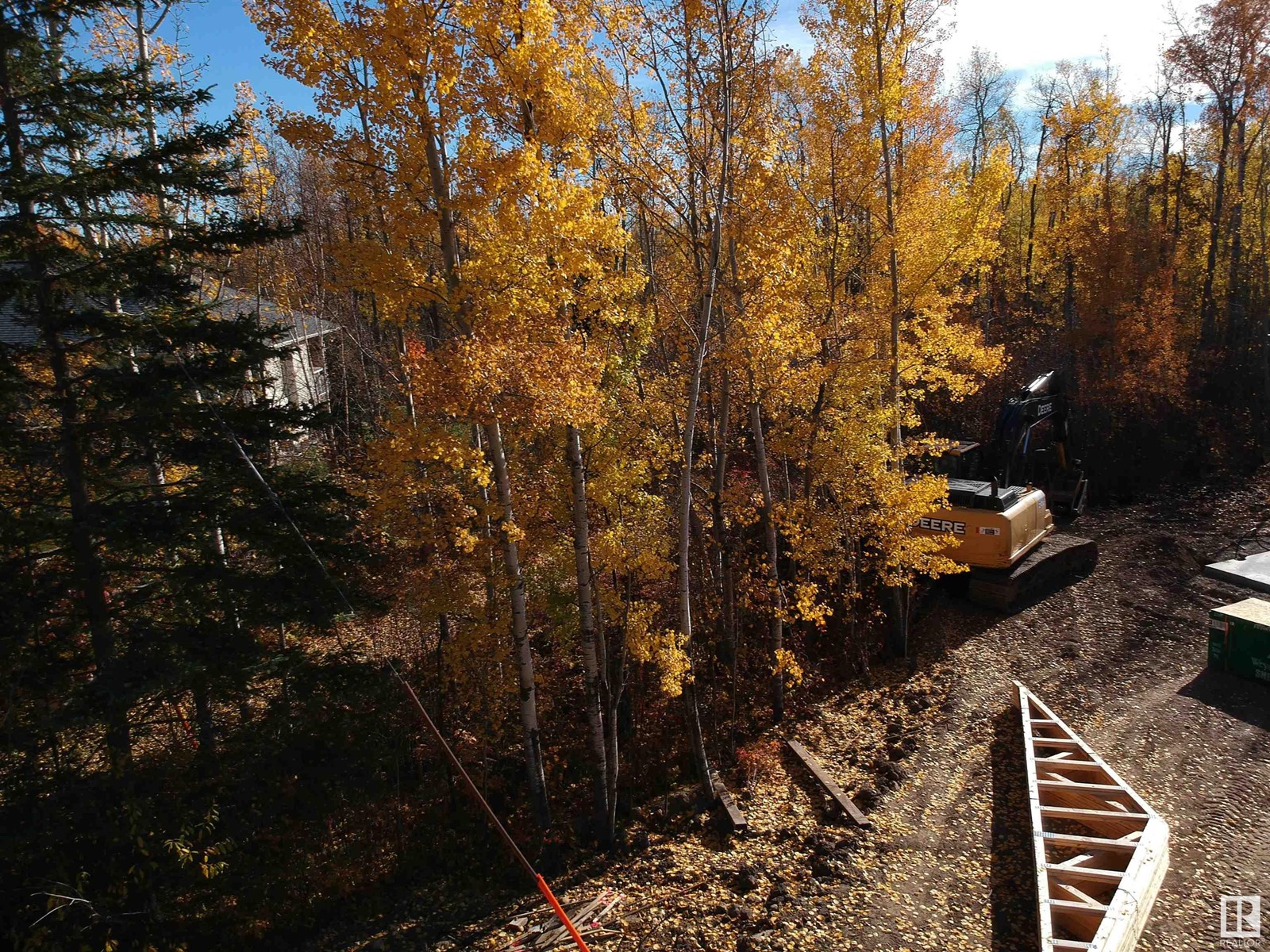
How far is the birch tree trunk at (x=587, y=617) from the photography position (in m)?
7.75

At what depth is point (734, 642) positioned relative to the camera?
1069 centimetres

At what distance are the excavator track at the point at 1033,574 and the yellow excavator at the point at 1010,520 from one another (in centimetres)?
2

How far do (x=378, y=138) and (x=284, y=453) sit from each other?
11.8m

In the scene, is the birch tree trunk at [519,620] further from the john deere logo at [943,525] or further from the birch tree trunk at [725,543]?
the john deere logo at [943,525]

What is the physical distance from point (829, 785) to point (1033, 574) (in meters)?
7.49

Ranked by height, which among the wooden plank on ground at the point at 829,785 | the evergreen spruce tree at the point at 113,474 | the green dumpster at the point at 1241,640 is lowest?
the wooden plank on ground at the point at 829,785

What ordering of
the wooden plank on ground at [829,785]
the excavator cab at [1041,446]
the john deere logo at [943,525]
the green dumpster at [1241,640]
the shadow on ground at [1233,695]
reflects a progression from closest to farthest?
1. the wooden plank on ground at [829,785]
2. the shadow on ground at [1233,695]
3. the green dumpster at [1241,640]
4. the john deere logo at [943,525]
5. the excavator cab at [1041,446]

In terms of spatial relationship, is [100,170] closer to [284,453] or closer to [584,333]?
[584,333]

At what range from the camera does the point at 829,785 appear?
929cm

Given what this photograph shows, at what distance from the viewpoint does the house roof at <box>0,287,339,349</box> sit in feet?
21.7

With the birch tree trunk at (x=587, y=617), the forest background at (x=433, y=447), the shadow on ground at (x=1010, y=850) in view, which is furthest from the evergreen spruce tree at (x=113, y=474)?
the shadow on ground at (x=1010, y=850)

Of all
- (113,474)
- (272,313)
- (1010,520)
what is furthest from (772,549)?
(272,313)

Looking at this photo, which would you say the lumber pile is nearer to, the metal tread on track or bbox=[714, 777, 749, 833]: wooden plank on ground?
bbox=[714, 777, 749, 833]: wooden plank on ground

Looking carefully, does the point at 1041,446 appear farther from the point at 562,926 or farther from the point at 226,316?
the point at 226,316
